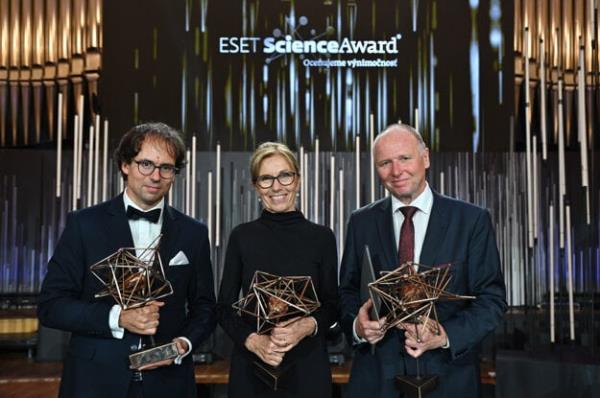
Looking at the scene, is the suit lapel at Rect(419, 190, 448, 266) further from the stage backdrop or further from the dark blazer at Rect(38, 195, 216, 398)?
the stage backdrop

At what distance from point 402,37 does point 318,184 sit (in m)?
1.17

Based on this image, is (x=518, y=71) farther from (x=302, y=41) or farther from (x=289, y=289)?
(x=289, y=289)

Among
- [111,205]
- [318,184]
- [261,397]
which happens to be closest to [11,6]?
[318,184]

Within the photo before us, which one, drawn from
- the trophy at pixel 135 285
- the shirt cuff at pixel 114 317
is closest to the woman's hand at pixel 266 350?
the trophy at pixel 135 285

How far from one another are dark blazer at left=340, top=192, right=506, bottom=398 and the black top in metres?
0.15

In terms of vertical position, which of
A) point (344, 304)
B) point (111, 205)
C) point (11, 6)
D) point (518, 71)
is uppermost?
point (11, 6)

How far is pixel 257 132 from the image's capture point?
14.7 feet

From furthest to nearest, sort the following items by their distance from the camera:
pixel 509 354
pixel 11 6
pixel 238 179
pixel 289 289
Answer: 1. pixel 11 6
2. pixel 238 179
3. pixel 509 354
4. pixel 289 289

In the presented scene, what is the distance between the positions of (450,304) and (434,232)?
0.22 metres

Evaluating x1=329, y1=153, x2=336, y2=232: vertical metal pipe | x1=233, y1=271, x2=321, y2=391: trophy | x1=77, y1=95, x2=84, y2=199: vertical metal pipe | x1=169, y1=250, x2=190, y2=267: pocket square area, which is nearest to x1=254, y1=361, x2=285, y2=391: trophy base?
x1=233, y1=271, x2=321, y2=391: trophy

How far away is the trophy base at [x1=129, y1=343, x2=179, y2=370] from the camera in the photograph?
1.70 meters

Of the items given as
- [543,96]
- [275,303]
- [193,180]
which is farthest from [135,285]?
[543,96]

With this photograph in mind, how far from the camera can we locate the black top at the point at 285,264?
Answer: 2115 mm

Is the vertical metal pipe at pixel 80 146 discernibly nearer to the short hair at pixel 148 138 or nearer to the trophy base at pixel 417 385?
the short hair at pixel 148 138
